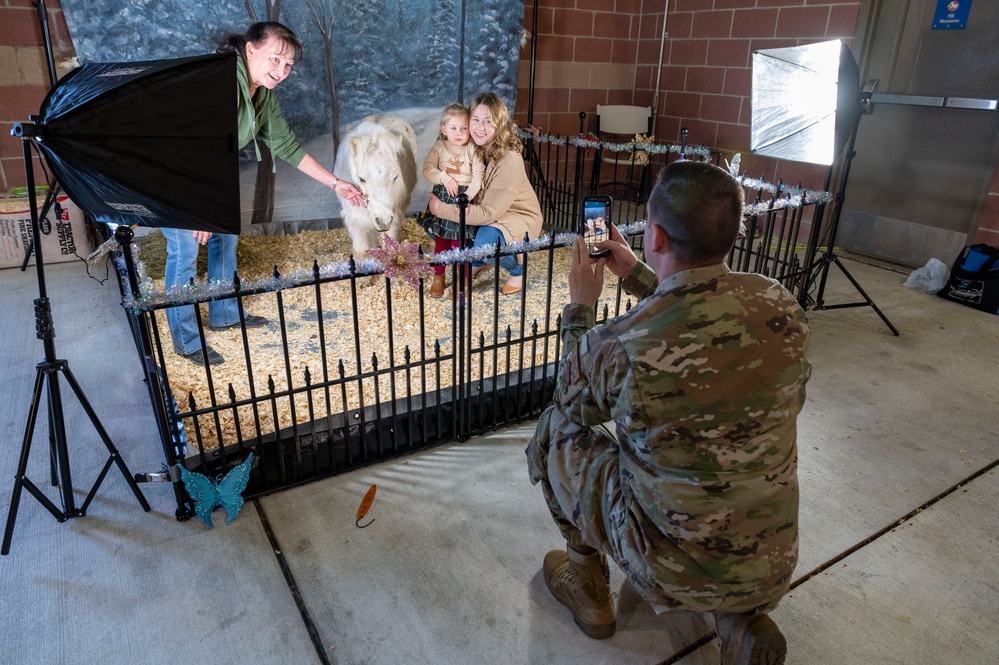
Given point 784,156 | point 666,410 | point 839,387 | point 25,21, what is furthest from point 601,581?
point 25,21

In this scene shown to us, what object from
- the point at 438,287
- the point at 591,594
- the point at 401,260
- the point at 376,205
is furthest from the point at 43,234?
the point at 591,594

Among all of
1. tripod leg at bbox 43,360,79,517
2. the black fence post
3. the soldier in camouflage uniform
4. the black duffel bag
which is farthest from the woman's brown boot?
the black duffel bag

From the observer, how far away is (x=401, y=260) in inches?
99.0


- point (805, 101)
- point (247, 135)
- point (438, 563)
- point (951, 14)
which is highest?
point (951, 14)

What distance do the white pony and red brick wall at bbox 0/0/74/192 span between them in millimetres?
2093

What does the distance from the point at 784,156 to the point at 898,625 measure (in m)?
2.77

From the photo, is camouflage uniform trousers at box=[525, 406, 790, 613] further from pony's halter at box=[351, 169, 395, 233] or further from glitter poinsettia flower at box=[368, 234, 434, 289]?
pony's halter at box=[351, 169, 395, 233]

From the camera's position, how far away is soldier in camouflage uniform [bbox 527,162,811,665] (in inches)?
54.2

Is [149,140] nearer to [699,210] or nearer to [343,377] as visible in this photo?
[343,377]

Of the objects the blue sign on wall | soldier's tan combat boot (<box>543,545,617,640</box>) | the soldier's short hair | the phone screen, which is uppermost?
the blue sign on wall

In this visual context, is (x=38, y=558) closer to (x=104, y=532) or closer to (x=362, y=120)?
(x=104, y=532)

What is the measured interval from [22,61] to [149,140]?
147 inches

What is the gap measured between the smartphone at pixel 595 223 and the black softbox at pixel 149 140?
1.18m

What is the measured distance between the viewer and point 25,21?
4.49 meters
